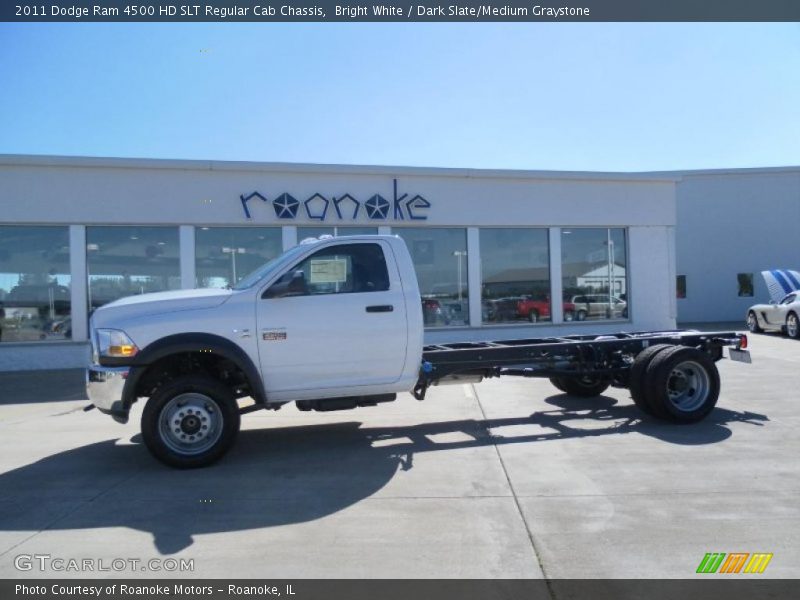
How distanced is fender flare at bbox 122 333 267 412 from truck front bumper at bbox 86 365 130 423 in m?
0.05

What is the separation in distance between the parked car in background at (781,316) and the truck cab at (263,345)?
55.6 feet

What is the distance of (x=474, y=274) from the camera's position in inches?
642

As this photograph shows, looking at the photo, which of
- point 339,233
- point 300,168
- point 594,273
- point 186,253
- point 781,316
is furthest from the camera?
point 781,316

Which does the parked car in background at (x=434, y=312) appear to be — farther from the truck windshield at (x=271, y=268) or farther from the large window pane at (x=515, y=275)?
the truck windshield at (x=271, y=268)

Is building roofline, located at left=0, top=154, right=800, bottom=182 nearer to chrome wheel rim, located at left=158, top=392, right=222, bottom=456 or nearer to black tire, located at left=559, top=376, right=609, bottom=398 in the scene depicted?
black tire, located at left=559, top=376, right=609, bottom=398

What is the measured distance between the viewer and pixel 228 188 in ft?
48.9

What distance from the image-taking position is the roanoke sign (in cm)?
1505

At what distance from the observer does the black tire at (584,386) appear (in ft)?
28.9

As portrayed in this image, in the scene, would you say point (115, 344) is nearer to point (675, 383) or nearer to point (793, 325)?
point (675, 383)

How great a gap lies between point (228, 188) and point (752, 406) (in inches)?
474

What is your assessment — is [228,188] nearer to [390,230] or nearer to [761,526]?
[390,230]

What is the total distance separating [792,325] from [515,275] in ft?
30.3

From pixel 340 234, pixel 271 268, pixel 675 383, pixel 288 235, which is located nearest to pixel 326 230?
pixel 340 234

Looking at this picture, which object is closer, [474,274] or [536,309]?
[474,274]
